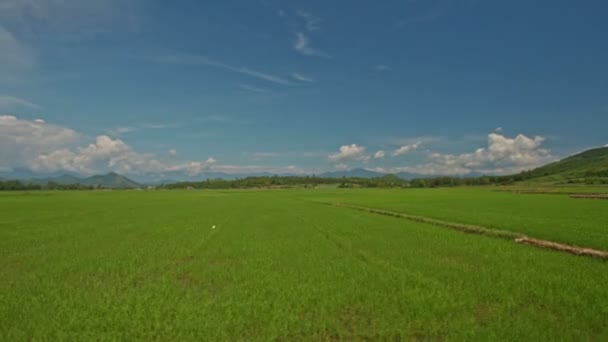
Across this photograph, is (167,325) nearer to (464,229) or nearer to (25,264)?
(25,264)

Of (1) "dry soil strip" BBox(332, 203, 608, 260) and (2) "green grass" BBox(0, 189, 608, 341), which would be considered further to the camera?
(1) "dry soil strip" BBox(332, 203, 608, 260)

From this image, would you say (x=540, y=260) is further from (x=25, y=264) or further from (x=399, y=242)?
(x=25, y=264)

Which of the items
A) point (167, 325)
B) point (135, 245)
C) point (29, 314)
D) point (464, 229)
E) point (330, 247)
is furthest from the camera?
point (464, 229)

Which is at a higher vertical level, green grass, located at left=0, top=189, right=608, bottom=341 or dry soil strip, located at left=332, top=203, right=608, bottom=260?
dry soil strip, located at left=332, top=203, right=608, bottom=260

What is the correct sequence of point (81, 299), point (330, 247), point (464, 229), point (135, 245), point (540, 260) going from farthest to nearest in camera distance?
point (464, 229)
point (135, 245)
point (330, 247)
point (540, 260)
point (81, 299)

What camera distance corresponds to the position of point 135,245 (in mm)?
16469

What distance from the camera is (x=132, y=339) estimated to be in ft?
21.1

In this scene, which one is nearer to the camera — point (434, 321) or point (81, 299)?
Answer: point (434, 321)

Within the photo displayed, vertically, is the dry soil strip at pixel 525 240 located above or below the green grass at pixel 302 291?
above

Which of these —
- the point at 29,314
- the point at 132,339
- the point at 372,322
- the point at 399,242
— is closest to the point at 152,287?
the point at 29,314

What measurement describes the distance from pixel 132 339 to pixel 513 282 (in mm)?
8208

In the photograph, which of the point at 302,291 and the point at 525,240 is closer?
the point at 302,291

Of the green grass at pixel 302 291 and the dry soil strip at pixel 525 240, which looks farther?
the dry soil strip at pixel 525 240

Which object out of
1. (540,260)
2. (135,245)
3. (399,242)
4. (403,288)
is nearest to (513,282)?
(403,288)
